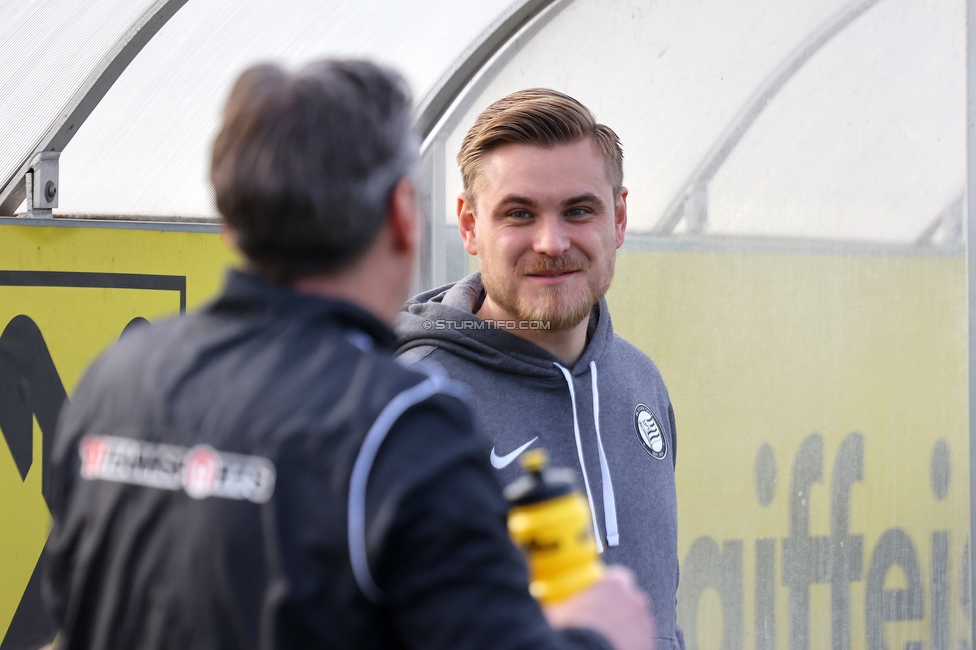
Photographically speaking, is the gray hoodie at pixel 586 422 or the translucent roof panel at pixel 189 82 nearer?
the gray hoodie at pixel 586 422

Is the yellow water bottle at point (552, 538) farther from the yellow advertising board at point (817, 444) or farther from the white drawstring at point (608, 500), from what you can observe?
the yellow advertising board at point (817, 444)

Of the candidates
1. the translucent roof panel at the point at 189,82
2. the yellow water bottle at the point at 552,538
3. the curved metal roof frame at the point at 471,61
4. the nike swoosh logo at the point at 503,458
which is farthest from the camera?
the curved metal roof frame at the point at 471,61

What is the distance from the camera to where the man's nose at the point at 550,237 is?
234cm

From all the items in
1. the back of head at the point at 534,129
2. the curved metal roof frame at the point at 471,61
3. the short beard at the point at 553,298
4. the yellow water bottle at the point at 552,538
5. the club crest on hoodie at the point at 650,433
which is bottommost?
the yellow water bottle at the point at 552,538

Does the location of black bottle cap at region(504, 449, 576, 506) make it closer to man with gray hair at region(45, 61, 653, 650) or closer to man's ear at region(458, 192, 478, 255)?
man with gray hair at region(45, 61, 653, 650)

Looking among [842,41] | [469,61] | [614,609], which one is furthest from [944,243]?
[614,609]

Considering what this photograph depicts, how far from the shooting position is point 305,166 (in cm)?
98

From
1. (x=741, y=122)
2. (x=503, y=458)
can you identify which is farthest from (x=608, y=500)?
(x=741, y=122)

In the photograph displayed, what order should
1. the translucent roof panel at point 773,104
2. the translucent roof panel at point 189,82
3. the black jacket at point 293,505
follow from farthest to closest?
the translucent roof panel at point 189,82 < the translucent roof panel at point 773,104 < the black jacket at point 293,505

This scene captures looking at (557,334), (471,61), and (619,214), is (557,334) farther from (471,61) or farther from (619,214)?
(471,61)

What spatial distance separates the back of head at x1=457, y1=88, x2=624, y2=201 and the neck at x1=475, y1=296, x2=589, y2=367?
312 mm

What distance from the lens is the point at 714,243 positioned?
3.57 metres

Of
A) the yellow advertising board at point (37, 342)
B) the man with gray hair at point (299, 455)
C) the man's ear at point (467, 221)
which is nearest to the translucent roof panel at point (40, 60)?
the yellow advertising board at point (37, 342)

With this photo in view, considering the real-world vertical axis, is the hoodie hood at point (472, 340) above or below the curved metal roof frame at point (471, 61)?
below
